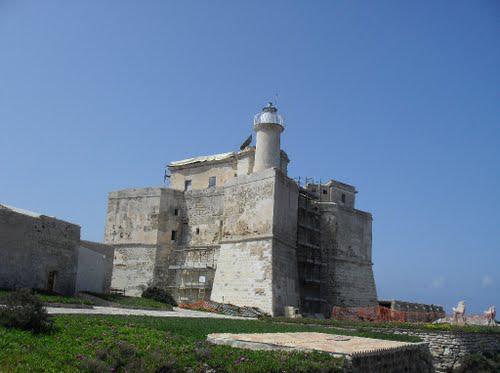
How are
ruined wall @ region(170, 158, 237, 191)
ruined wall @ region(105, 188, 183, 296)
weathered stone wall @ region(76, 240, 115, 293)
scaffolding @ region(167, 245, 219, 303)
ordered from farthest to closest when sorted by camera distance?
ruined wall @ region(170, 158, 237, 191), ruined wall @ region(105, 188, 183, 296), scaffolding @ region(167, 245, 219, 303), weathered stone wall @ region(76, 240, 115, 293)

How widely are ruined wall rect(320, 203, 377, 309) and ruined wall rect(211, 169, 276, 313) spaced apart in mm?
6369

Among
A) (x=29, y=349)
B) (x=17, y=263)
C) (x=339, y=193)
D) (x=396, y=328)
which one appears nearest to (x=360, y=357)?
(x=29, y=349)

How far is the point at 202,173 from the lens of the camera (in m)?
39.3

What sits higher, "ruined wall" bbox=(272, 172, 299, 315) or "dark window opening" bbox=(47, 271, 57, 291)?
"ruined wall" bbox=(272, 172, 299, 315)

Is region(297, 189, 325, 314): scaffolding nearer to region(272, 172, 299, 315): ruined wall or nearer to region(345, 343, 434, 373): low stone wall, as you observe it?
region(272, 172, 299, 315): ruined wall

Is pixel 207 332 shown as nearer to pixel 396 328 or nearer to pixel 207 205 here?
pixel 396 328

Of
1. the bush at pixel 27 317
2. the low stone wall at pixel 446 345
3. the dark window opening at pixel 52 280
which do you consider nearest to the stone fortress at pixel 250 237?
the low stone wall at pixel 446 345

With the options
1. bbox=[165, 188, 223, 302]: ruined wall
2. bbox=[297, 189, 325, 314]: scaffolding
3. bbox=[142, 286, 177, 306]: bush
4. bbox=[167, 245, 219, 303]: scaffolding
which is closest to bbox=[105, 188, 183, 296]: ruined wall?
bbox=[165, 188, 223, 302]: ruined wall

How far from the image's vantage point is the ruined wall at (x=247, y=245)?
93.9 feet

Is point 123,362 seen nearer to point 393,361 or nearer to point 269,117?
point 393,361

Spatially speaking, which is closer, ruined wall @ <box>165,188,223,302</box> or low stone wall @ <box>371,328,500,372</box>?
low stone wall @ <box>371,328,500,372</box>

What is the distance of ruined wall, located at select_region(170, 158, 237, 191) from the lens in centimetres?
3806

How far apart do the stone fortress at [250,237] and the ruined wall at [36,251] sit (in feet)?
32.0

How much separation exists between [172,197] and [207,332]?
73.9 feet
